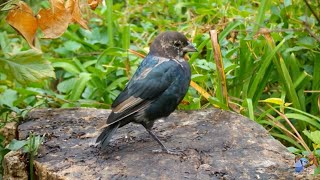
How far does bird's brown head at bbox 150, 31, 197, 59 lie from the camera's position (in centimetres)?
378

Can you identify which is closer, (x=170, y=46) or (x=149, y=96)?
(x=149, y=96)

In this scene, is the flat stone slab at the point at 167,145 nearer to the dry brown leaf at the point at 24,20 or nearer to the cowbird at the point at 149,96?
the cowbird at the point at 149,96

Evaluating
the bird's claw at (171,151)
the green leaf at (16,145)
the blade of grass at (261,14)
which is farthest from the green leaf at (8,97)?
the blade of grass at (261,14)

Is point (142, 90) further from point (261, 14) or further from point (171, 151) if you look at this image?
point (261, 14)

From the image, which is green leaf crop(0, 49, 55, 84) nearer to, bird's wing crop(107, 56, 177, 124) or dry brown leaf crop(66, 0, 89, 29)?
dry brown leaf crop(66, 0, 89, 29)

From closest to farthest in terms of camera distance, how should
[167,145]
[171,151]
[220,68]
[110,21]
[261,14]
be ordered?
[171,151], [167,145], [220,68], [261,14], [110,21]

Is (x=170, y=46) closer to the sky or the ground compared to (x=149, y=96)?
closer to the sky

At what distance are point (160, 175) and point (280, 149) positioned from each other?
718mm

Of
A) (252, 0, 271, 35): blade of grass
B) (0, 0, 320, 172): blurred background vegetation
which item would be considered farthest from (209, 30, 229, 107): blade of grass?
(252, 0, 271, 35): blade of grass

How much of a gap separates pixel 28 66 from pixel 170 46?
824 millimetres

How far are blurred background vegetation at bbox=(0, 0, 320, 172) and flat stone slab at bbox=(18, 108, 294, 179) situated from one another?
0.90 ft

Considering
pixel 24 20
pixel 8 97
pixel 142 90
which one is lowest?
pixel 8 97

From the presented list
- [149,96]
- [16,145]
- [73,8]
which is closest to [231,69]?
[149,96]

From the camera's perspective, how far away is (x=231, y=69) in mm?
4242
